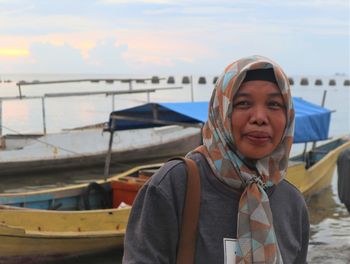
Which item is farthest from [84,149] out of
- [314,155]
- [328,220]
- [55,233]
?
[55,233]

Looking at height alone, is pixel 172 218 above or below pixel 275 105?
below

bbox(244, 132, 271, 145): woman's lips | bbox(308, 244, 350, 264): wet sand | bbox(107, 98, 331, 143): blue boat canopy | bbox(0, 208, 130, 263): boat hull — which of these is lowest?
bbox(308, 244, 350, 264): wet sand

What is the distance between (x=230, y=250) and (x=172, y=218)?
0.63 feet

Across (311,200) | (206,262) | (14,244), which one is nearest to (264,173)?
(206,262)

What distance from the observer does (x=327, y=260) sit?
7062mm

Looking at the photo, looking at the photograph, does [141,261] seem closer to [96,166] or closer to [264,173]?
[264,173]

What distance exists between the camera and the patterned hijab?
1425 millimetres

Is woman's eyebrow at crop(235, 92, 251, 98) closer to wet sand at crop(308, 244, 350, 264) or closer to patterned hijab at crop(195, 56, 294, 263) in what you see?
patterned hijab at crop(195, 56, 294, 263)

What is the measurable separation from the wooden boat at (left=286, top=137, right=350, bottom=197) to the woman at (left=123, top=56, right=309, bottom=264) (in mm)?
8201

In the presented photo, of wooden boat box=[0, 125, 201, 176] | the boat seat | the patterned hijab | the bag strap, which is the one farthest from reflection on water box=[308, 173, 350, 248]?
the bag strap

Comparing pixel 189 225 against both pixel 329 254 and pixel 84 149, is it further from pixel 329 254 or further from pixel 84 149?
pixel 84 149

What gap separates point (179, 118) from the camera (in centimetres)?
879

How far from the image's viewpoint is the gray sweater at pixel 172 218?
1.39 m

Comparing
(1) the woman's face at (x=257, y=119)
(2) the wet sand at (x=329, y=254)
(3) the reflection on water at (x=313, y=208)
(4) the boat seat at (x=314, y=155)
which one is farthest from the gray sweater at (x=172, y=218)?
(4) the boat seat at (x=314, y=155)
